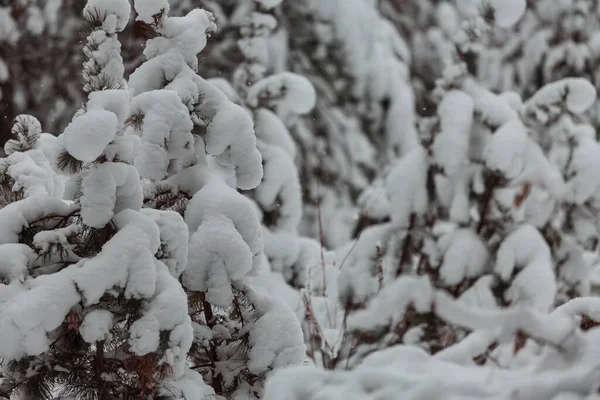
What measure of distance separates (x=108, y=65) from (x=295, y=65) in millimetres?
5703

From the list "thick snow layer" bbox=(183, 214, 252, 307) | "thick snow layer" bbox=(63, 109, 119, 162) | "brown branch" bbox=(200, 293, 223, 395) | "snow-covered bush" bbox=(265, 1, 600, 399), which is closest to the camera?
"thick snow layer" bbox=(63, 109, 119, 162)

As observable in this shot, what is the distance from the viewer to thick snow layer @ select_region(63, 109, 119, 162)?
5.65ft

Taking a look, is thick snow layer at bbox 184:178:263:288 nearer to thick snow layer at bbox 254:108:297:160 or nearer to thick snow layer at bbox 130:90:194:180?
thick snow layer at bbox 130:90:194:180

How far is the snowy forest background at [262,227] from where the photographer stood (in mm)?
1504

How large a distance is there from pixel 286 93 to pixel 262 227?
3.13 feet

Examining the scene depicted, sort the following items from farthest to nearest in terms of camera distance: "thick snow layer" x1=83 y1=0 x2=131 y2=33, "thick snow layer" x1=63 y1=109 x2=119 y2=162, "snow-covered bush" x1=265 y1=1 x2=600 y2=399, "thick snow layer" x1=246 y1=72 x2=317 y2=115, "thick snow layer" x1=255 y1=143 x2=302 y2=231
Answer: "thick snow layer" x1=255 y1=143 x2=302 y2=231, "snow-covered bush" x1=265 y1=1 x2=600 y2=399, "thick snow layer" x1=246 y1=72 x2=317 y2=115, "thick snow layer" x1=83 y1=0 x2=131 y2=33, "thick snow layer" x1=63 y1=109 x2=119 y2=162

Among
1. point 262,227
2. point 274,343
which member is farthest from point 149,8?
point 262,227

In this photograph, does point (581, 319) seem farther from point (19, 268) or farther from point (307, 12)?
point (307, 12)

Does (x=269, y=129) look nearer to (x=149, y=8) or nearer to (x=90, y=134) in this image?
(x=149, y=8)

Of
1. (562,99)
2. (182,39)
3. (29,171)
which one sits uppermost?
(182,39)

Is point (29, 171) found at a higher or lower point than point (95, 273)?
lower

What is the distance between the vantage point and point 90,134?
172 centimetres

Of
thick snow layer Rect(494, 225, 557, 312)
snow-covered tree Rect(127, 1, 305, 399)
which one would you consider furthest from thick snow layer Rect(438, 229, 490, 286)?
snow-covered tree Rect(127, 1, 305, 399)

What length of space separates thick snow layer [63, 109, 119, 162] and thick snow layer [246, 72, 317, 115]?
1.98 m
